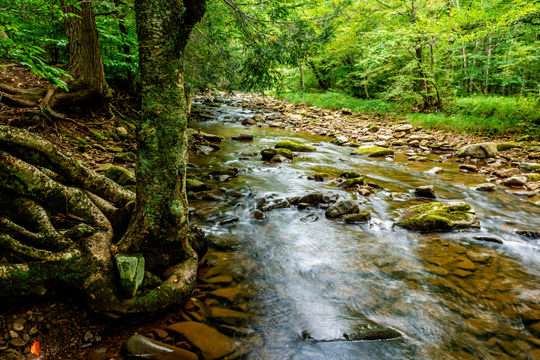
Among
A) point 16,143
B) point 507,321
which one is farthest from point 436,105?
point 16,143

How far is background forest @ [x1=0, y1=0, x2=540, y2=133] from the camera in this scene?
4980 millimetres

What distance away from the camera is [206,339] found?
2.59 metres

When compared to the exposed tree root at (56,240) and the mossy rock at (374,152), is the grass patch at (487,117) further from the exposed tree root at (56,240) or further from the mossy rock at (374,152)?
the exposed tree root at (56,240)

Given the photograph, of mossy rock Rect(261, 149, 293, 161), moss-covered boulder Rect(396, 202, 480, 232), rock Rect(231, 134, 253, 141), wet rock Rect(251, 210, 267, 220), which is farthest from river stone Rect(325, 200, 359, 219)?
rock Rect(231, 134, 253, 141)

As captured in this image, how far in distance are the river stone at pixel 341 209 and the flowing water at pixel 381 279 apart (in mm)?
210

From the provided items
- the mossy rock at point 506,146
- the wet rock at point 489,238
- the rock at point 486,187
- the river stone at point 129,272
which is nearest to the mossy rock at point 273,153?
the rock at point 486,187

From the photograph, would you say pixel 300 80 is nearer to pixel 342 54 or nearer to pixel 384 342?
pixel 342 54

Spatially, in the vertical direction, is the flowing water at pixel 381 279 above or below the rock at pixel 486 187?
below

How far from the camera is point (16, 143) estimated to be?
262 centimetres

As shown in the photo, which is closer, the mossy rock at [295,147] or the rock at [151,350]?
the rock at [151,350]

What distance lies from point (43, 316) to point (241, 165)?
6.92 m

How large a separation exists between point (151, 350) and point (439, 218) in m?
5.02

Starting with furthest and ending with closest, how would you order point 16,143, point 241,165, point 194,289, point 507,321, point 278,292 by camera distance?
point 241,165 < point 278,292 < point 194,289 < point 507,321 < point 16,143

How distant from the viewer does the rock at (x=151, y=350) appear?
2.26 metres
